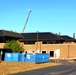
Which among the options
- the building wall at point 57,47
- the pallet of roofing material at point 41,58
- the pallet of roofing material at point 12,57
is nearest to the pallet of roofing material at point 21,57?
the pallet of roofing material at point 12,57

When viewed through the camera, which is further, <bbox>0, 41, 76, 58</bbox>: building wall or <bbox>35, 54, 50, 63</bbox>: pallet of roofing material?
<bbox>0, 41, 76, 58</bbox>: building wall

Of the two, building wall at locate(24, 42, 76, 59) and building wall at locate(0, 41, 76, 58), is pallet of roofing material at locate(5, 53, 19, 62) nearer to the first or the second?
building wall at locate(0, 41, 76, 58)

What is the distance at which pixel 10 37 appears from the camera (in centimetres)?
9450

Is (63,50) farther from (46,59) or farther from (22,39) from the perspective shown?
(46,59)

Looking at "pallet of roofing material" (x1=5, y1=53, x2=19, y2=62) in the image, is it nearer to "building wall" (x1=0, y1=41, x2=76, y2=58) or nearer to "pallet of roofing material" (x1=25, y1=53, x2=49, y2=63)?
"pallet of roofing material" (x1=25, y1=53, x2=49, y2=63)

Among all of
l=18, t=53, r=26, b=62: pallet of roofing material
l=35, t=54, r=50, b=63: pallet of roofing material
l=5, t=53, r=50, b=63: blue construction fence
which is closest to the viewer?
l=5, t=53, r=50, b=63: blue construction fence

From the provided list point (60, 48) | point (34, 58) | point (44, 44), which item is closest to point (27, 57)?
point (34, 58)

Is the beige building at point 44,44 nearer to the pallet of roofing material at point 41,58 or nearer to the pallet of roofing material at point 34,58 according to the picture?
the pallet of roofing material at point 41,58

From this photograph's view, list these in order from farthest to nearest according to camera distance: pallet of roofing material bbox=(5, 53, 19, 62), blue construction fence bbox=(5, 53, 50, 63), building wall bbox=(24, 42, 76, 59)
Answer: building wall bbox=(24, 42, 76, 59)
pallet of roofing material bbox=(5, 53, 19, 62)
blue construction fence bbox=(5, 53, 50, 63)

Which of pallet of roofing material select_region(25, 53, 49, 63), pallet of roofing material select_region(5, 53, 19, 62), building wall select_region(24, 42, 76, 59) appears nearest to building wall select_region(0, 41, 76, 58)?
building wall select_region(24, 42, 76, 59)

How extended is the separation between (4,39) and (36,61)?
144 ft

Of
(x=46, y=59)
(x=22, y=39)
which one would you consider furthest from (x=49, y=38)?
(x=46, y=59)

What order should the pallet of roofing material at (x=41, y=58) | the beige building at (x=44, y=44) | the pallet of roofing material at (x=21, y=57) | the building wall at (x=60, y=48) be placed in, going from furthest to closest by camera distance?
the beige building at (x=44, y=44) < the building wall at (x=60, y=48) < the pallet of roofing material at (x=21, y=57) < the pallet of roofing material at (x=41, y=58)

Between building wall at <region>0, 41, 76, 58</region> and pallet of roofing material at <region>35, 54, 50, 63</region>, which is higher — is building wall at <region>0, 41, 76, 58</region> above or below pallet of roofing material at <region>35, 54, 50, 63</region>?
above
